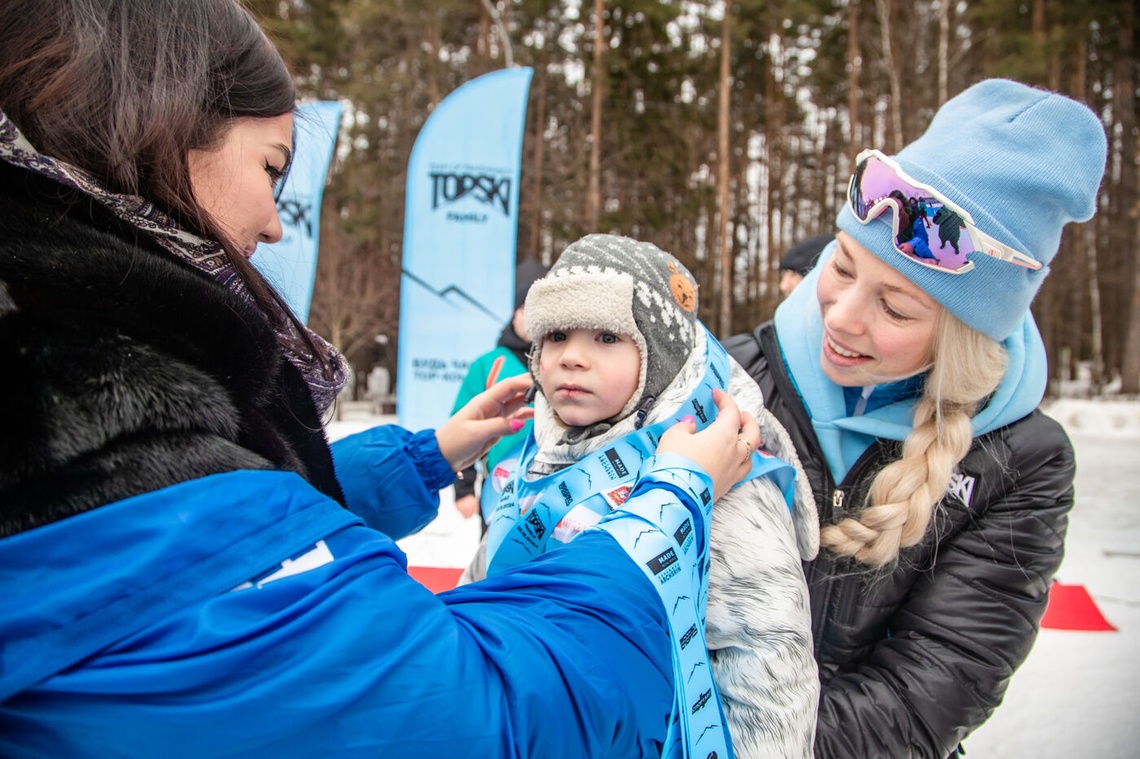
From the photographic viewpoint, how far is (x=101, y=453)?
628mm

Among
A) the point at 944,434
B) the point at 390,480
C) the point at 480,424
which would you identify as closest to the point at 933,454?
the point at 944,434

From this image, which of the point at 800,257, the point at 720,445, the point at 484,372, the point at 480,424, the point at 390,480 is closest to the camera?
the point at 720,445

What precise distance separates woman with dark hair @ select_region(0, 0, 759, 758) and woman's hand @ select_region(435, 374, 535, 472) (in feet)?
2.98

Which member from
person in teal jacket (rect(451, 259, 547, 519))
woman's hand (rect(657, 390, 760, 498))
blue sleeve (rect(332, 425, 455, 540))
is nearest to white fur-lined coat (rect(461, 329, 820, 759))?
woman's hand (rect(657, 390, 760, 498))

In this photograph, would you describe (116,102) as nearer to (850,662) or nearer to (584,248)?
→ (584,248)

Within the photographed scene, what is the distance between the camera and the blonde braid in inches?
56.0

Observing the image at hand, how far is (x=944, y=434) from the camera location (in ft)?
4.80

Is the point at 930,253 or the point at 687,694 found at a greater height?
the point at 930,253

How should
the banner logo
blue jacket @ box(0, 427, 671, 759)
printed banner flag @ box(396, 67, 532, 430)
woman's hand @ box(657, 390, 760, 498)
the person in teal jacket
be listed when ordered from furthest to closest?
the banner logo < printed banner flag @ box(396, 67, 532, 430) < the person in teal jacket < woman's hand @ box(657, 390, 760, 498) < blue jacket @ box(0, 427, 671, 759)

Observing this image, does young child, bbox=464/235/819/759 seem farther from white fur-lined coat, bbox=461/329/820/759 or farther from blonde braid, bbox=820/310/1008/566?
blonde braid, bbox=820/310/1008/566

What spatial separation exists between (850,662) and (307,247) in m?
6.93

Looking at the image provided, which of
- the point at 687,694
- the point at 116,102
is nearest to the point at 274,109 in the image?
the point at 116,102

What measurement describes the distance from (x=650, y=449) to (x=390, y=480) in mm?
671

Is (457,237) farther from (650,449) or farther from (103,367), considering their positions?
(103,367)
